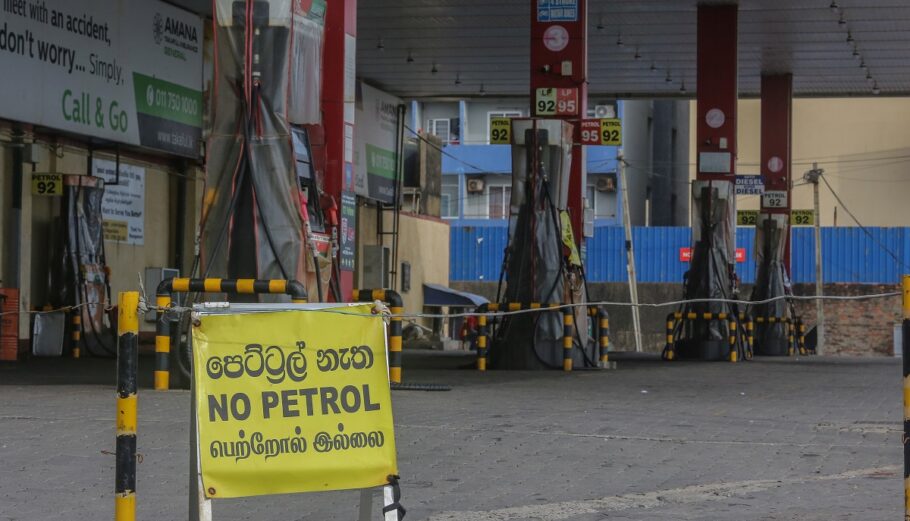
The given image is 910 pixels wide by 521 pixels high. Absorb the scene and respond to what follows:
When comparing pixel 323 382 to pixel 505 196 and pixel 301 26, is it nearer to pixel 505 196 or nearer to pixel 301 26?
pixel 301 26

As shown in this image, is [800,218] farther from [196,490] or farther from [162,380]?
[196,490]

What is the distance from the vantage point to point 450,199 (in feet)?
212

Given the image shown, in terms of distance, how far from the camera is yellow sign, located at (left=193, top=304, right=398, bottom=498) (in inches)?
218

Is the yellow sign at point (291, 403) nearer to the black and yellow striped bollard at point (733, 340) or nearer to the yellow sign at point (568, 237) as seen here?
the yellow sign at point (568, 237)

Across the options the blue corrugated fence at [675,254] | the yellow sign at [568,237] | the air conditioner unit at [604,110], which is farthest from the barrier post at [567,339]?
the air conditioner unit at [604,110]

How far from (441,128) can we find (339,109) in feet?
155

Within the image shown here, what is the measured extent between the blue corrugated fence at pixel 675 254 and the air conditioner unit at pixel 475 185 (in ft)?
14.7

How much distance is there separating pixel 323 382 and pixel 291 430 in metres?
0.23

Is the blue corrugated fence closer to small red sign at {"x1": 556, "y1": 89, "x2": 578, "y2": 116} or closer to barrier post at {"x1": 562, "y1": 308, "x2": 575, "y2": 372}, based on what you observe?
small red sign at {"x1": 556, "y1": 89, "x2": 578, "y2": 116}

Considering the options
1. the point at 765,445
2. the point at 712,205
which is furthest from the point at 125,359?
the point at 712,205

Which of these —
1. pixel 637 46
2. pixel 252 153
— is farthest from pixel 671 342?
pixel 252 153

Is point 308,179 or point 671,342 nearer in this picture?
point 308,179

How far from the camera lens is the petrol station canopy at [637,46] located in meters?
30.3

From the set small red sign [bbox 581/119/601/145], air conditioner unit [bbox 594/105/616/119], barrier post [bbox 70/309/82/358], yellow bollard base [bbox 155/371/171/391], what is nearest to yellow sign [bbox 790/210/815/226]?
small red sign [bbox 581/119/601/145]
